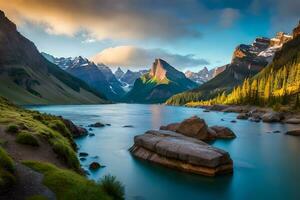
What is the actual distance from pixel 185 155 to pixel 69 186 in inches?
1051

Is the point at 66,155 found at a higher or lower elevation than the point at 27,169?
lower

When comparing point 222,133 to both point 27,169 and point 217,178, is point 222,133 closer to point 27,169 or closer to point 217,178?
point 217,178

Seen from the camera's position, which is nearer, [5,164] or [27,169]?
[5,164]

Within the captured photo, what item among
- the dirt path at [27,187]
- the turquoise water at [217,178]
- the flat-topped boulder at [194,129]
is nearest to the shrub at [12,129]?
the turquoise water at [217,178]

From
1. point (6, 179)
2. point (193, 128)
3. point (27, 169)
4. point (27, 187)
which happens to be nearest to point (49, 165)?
point (27, 169)

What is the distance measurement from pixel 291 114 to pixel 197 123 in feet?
284

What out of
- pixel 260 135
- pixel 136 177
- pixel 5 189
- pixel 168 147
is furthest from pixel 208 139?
pixel 5 189

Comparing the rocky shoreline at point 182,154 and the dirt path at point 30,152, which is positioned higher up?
the dirt path at point 30,152

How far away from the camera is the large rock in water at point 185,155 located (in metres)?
46.8

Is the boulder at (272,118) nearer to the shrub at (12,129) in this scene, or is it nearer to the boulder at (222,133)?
the boulder at (222,133)

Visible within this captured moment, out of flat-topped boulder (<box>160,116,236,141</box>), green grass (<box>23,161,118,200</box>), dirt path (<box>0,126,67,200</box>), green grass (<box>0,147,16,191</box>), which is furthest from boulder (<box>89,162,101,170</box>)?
flat-topped boulder (<box>160,116,236,141</box>)

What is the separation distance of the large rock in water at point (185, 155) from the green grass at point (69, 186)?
932 inches

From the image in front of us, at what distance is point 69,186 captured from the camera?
82.0 ft

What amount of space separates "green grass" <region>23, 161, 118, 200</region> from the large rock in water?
23.7 meters
